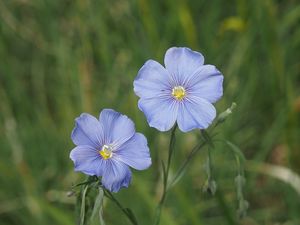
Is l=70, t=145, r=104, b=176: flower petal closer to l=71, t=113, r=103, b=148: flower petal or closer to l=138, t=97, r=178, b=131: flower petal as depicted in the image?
l=71, t=113, r=103, b=148: flower petal

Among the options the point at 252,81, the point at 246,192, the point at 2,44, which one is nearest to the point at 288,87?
the point at 252,81

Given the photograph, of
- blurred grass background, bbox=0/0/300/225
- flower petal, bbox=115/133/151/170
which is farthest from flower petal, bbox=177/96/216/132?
blurred grass background, bbox=0/0/300/225

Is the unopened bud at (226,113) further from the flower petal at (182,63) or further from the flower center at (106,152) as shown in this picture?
the flower center at (106,152)

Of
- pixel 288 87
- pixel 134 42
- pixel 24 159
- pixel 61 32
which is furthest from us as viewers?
pixel 61 32

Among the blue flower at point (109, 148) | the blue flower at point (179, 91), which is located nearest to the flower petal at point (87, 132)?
the blue flower at point (109, 148)

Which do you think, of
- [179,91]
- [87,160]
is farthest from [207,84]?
[87,160]

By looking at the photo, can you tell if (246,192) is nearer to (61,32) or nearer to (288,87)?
(288,87)
